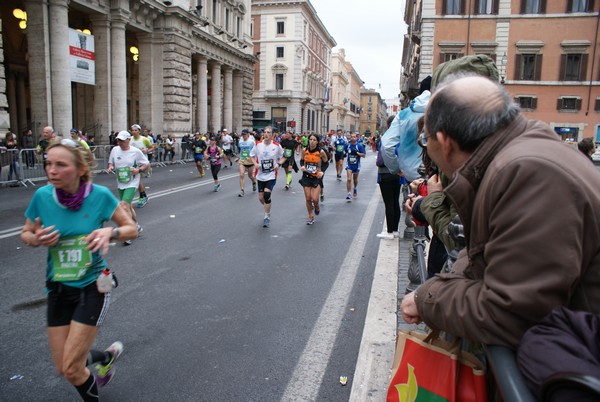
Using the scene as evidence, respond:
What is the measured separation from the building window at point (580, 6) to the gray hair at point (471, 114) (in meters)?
43.5

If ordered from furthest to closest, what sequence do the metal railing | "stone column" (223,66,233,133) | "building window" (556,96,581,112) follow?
"stone column" (223,66,233,133) → "building window" (556,96,581,112) → the metal railing

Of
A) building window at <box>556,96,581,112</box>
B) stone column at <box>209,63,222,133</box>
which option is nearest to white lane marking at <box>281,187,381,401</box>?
stone column at <box>209,63,222,133</box>

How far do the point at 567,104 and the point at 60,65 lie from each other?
35910mm

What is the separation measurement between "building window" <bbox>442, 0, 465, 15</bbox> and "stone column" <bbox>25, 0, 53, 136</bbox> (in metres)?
28.7

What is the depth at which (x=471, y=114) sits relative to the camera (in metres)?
1.62

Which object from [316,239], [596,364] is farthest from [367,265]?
[596,364]

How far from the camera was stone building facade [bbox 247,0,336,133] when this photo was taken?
66.1 m

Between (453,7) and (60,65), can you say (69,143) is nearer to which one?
(60,65)

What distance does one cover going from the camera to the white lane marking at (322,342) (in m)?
3.43

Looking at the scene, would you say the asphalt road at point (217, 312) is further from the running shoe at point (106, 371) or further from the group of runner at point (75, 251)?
the group of runner at point (75, 251)

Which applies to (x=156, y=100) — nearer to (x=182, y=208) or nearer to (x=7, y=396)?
(x=182, y=208)

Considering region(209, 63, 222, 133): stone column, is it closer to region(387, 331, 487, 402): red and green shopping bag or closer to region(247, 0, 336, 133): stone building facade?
region(247, 0, 336, 133): stone building facade

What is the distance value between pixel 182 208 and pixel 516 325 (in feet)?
34.5

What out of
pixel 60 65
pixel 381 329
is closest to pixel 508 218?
pixel 381 329
